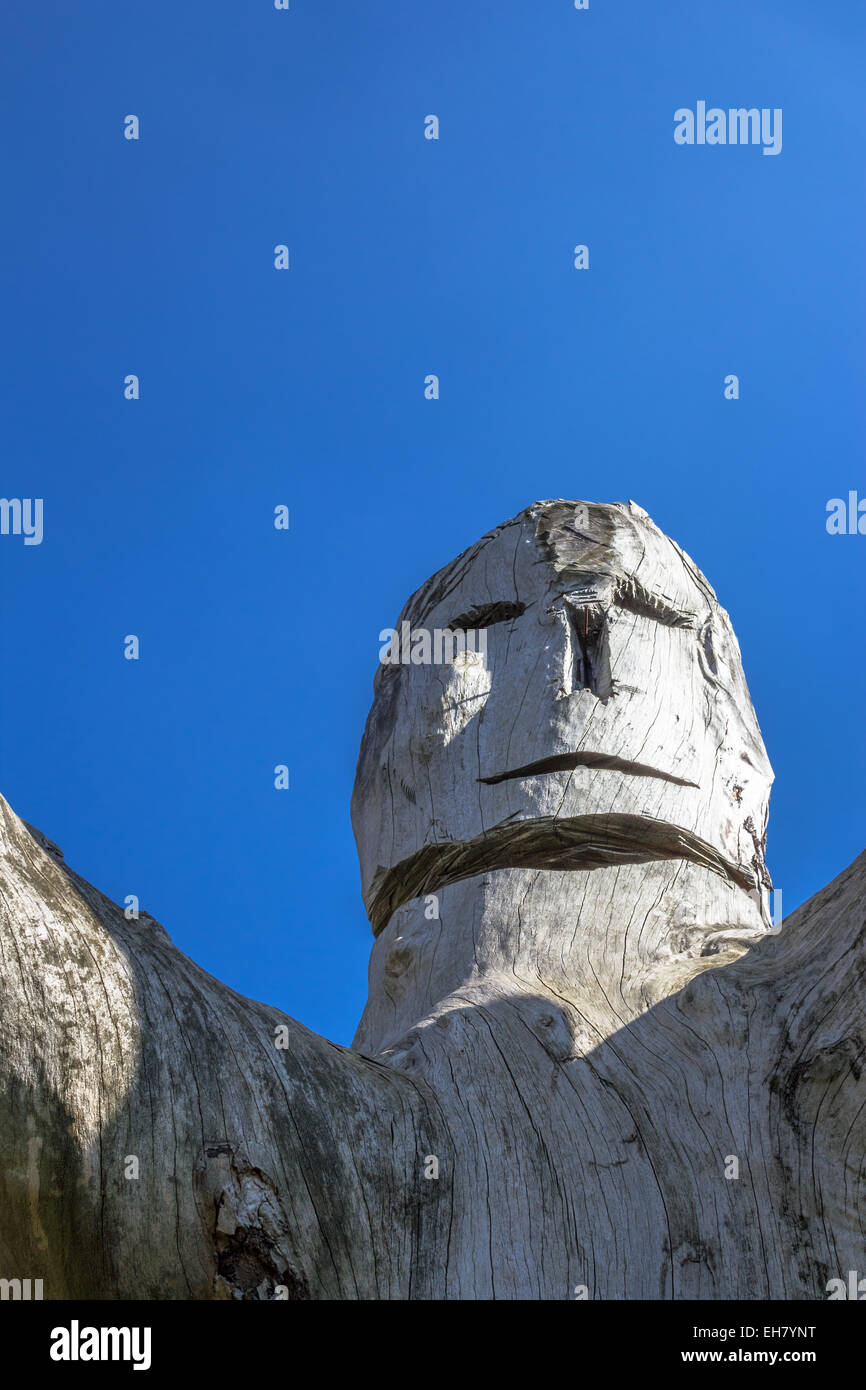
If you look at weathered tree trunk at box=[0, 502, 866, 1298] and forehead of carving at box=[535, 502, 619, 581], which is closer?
weathered tree trunk at box=[0, 502, 866, 1298]

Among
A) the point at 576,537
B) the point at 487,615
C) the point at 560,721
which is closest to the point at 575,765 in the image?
the point at 560,721

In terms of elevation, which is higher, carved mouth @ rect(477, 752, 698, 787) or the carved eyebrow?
the carved eyebrow

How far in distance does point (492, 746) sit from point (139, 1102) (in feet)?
4.89

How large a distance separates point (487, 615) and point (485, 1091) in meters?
1.66

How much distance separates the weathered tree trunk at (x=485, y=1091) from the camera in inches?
77.4

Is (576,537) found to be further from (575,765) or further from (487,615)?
(575,765)

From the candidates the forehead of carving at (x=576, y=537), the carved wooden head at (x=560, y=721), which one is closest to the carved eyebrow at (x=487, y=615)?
the carved wooden head at (x=560, y=721)

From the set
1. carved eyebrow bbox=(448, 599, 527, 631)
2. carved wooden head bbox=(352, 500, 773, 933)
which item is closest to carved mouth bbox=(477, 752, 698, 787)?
carved wooden head bbox=(352, 500, 773, 933)

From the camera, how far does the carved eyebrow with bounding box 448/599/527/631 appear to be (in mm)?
3660

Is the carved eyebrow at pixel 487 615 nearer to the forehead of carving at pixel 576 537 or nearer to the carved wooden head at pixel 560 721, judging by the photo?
the carved wooden head at pixel 560 721

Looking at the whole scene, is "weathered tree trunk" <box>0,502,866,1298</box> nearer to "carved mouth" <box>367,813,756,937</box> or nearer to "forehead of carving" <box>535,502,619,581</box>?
"carved mouth" <box>367,813,756,937</box>
